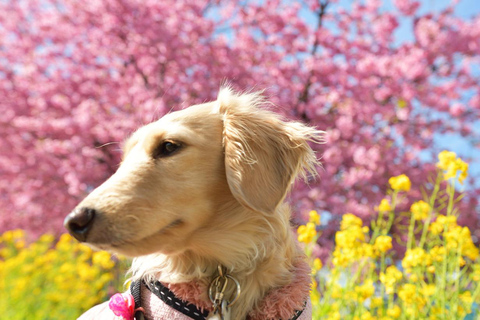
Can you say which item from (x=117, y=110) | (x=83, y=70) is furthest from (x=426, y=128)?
(x=83, y=70)

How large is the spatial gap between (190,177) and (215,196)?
0.54ft

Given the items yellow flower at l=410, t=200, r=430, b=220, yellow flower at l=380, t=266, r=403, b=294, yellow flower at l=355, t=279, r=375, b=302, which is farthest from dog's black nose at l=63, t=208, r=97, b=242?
yellow flower at l=410, t=200, r=430, b=220

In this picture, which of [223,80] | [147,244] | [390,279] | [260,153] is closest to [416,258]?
[390,279]

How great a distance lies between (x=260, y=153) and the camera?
194cm

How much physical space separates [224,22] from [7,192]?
19.7ft

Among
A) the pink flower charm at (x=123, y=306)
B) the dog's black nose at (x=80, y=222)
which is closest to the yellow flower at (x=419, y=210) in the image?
the pink flower charm at (x=123, y=306)

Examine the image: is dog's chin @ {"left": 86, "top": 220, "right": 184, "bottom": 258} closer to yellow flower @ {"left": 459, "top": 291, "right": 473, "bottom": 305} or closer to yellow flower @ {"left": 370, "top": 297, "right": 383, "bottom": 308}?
yellow flower @ {"left": 370, "top": 297, "right": 383, "bottom": 308}

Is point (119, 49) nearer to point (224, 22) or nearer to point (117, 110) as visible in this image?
point (117, 110)

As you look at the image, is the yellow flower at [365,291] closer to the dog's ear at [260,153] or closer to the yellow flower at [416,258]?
the yellow flower at [416,258]

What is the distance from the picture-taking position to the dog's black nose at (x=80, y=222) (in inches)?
60.3

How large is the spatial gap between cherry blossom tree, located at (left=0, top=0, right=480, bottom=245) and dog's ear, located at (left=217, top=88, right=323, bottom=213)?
4901mm

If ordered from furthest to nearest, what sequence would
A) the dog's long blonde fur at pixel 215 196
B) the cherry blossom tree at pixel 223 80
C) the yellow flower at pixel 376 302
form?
the cherry blossom tree at pixel 223 80
the yellow flower at pixel 376 302
the dog's long blonde fur at pixel 215 196

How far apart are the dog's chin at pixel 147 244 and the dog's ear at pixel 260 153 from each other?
319mm

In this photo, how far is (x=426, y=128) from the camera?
8.10 m
